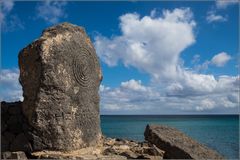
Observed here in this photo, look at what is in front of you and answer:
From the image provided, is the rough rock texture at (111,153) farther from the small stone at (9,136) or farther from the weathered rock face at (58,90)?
the small stone at (9,136)

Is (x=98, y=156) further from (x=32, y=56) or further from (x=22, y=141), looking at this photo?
(x=32, y=56)

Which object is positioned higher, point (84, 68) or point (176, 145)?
point (84, 68)

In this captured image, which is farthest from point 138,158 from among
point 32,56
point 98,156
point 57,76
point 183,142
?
point 32,56

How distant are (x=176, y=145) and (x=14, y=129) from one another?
5.26 metres

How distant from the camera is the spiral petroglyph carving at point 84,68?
44.3 ft

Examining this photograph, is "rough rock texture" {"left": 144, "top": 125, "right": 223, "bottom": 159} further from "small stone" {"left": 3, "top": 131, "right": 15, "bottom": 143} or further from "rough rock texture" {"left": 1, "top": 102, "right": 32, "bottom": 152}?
"small stone" {"left": 3, "top": 131, "right": 15, "bottom": 143}

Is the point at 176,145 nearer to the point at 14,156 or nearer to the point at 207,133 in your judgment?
the point at 14,156

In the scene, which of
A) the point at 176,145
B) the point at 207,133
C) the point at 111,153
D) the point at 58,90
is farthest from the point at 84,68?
the point at 207,133

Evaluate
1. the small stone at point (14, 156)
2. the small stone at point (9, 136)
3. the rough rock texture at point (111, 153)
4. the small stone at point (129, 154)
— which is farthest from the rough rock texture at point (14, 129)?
the small stone at point (129, 154)

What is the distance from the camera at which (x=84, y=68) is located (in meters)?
13.8

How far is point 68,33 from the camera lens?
13.7m

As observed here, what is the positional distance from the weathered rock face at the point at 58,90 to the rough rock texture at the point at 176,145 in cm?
224

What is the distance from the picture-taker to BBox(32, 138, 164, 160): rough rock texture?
1210 centimetres

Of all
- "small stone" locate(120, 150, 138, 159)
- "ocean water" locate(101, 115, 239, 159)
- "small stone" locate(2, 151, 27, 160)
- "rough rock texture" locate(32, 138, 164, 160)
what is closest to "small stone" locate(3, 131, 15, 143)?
"rough rock texture" locate(32, 138, 164, 160)
